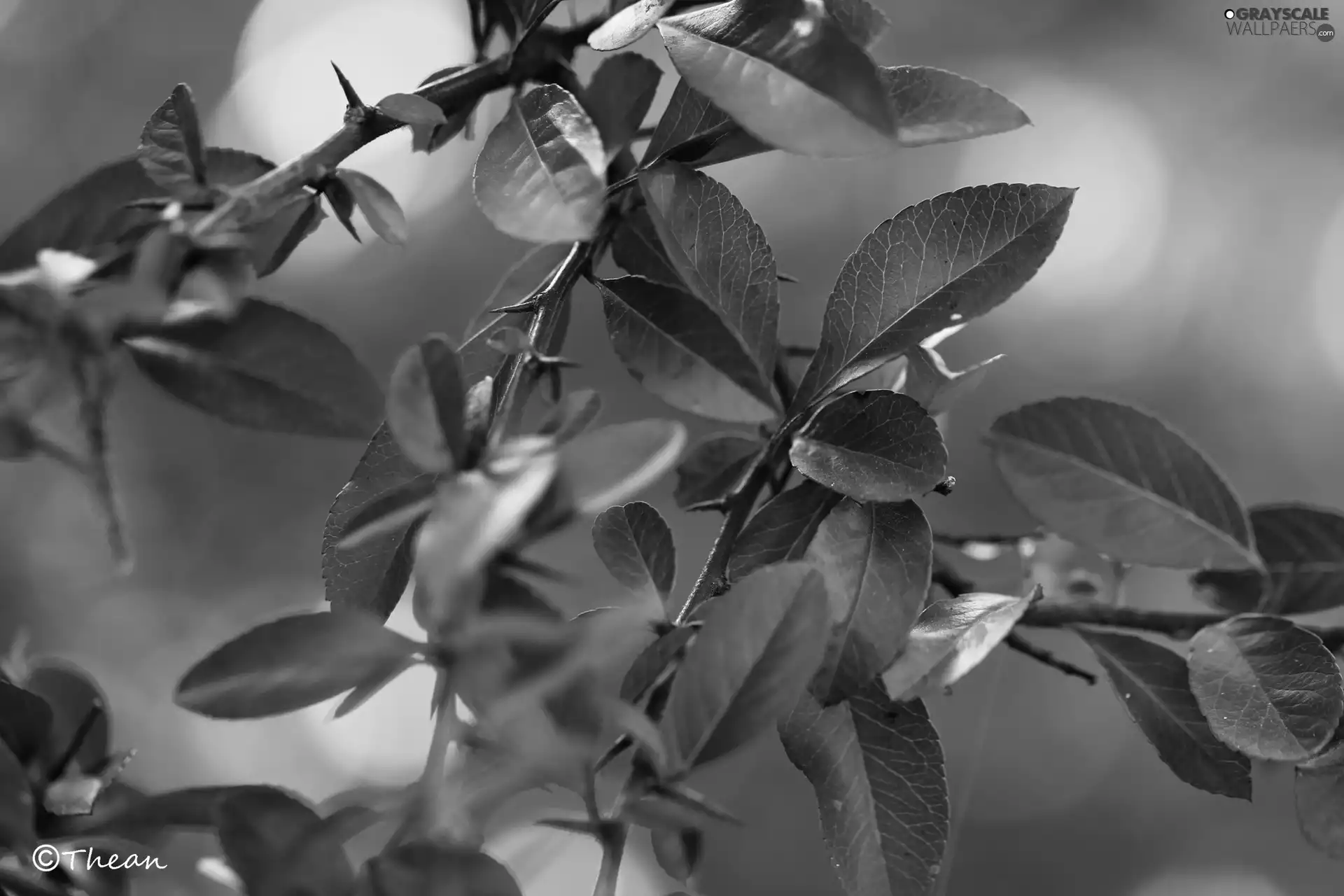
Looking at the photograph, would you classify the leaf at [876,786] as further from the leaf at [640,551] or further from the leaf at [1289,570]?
the leaf at [1289,570]

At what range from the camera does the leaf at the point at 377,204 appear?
226mm

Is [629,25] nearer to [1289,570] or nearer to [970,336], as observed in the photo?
[1289,570]

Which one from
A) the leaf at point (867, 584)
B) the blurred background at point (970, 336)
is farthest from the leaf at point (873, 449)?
the blurred background at point (970, 336)

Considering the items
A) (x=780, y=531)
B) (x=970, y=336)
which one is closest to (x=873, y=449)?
(x=780, y=531)

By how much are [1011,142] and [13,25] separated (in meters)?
1.66

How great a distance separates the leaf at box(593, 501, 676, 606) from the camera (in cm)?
25

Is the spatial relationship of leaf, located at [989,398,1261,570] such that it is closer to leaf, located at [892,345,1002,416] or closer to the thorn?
leaf, located at [892,345,1002,416]

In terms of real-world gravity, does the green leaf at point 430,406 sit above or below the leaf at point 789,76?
below

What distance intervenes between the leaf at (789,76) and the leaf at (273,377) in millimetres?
95

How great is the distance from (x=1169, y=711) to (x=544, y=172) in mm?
216

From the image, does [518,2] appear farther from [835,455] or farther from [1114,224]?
[1114,224]

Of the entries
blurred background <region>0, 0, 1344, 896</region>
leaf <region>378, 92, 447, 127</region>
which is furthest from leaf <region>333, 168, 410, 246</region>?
blurred background <region>0, 0, 1344, 896</region>

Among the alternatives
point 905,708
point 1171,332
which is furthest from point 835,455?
point 1171,332

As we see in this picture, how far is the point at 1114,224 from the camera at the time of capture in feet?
5.43
